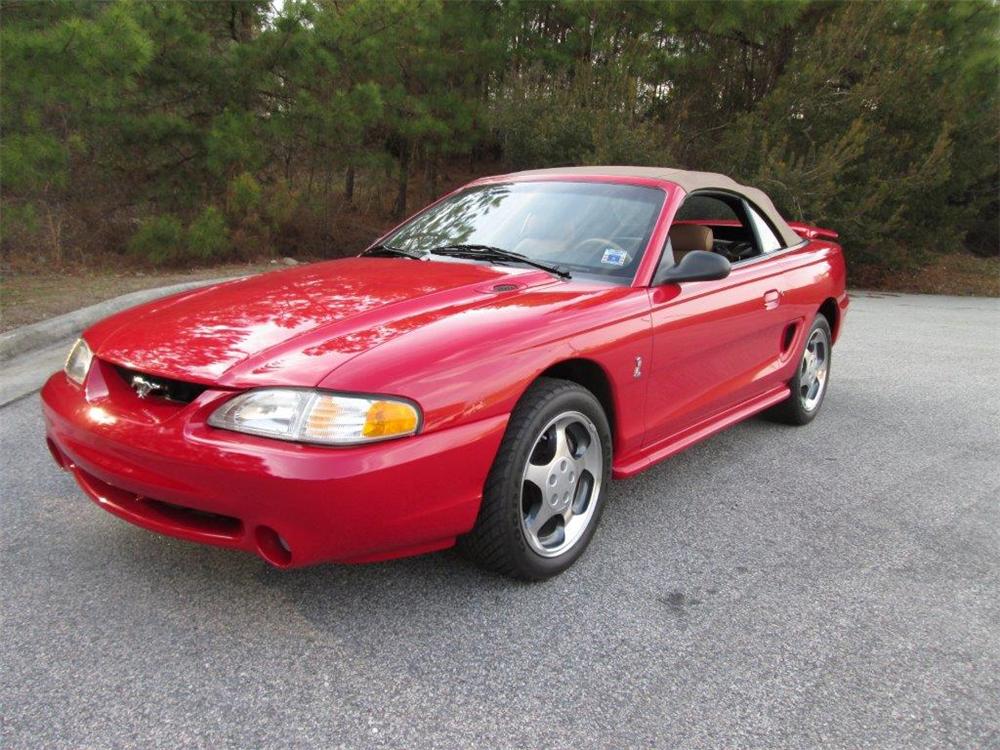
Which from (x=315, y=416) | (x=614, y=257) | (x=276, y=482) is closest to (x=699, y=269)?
(x=614, y=257)

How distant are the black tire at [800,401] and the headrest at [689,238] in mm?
905

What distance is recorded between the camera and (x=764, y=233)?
4.34 meters

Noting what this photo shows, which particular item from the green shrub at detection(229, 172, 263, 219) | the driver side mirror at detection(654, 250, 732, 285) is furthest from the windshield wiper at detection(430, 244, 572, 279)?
the green shrub at detection(229, 172, 263, 219)

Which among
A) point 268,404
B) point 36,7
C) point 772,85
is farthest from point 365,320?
point 772,85

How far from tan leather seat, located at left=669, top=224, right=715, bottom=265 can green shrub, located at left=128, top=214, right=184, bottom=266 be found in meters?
8.54

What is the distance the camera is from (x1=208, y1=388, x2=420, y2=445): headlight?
2148 mm

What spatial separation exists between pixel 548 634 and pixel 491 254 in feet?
5.43

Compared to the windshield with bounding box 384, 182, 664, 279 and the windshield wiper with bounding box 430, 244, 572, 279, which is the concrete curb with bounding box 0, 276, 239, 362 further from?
the windshield wiper with bounding box 430, 244, 572, 279

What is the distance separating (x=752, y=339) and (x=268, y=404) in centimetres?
244

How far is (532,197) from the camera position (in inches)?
146

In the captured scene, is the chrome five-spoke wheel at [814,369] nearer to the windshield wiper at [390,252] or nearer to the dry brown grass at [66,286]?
the windshield wiper at [390,252]

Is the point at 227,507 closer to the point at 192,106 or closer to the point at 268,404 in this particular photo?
the point at 268,404

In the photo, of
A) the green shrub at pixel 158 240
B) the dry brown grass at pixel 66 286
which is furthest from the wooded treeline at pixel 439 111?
the dry brown grass at pixel 66 286

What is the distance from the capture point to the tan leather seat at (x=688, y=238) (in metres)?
3.85
